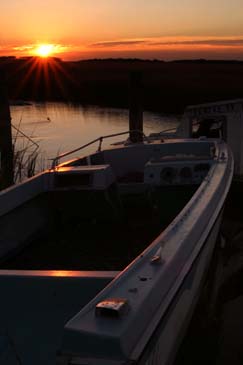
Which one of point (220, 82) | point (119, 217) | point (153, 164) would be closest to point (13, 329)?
point (119, 217)

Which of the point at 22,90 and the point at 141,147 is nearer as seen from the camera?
the point at 141,147

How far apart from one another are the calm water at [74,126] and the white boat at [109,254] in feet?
24.1

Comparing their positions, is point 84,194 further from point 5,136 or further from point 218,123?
point 218,123

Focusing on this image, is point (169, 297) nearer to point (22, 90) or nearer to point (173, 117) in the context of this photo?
point (173, 117)

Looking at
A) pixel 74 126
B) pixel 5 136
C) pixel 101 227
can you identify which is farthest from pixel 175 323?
pixel 74 126

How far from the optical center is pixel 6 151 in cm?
746

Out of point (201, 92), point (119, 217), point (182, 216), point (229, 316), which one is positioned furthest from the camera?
point (201, 92)

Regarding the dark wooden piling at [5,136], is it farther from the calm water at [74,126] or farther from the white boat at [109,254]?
the calm water at [74,126]

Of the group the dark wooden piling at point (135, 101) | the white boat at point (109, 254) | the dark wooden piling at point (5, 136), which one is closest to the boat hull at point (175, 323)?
the white boat at point (109, 254)

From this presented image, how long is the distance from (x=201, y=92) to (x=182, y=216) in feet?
106

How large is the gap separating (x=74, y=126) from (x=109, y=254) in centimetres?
1567

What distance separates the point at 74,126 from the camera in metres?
20.2

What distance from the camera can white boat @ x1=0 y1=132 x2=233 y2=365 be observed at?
7.44 ft

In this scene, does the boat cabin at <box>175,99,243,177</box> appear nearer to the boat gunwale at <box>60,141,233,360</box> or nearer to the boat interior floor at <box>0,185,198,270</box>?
the boat interior floor at <box>0,185,198,270</box>
